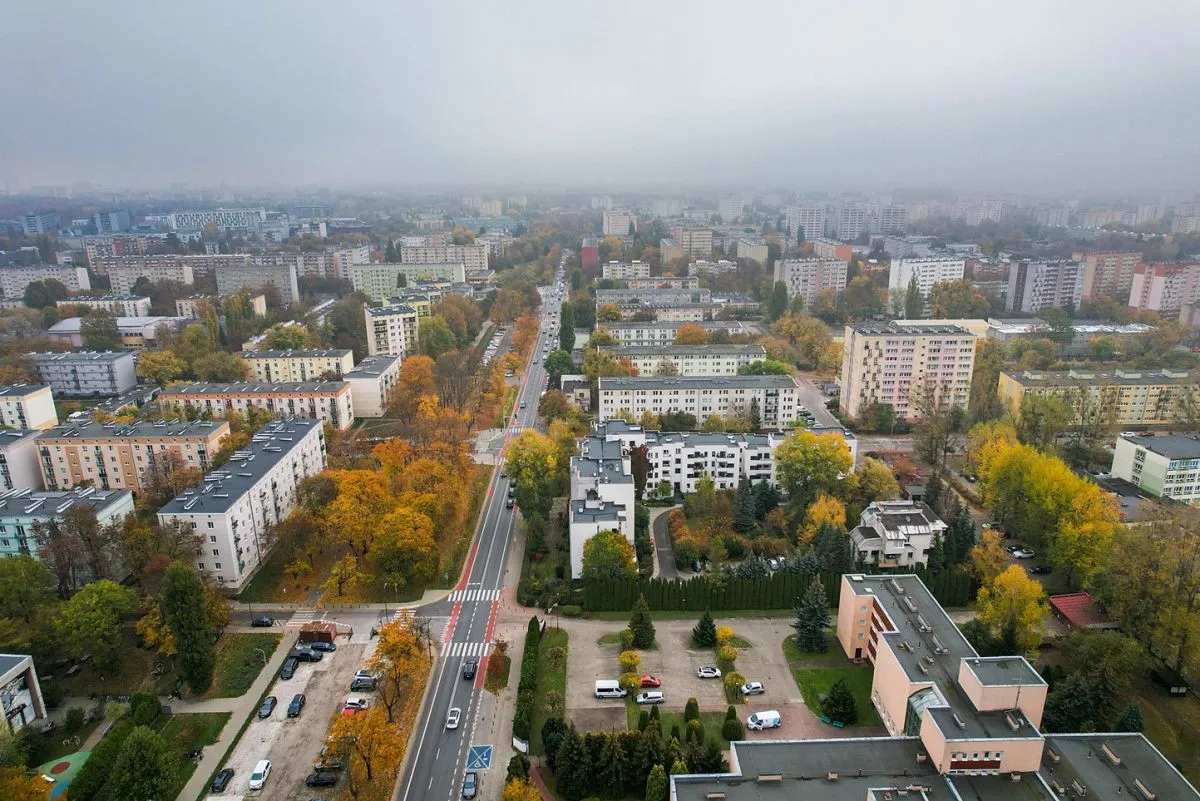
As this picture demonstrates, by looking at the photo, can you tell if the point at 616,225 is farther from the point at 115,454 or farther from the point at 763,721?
the point at 763,721

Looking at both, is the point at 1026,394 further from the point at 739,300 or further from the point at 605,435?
the point at 739,300

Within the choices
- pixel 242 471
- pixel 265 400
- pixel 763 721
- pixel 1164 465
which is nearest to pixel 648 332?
pixel 265 400

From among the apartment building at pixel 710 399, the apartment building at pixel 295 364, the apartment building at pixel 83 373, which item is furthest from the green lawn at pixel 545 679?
the apartment building at pixel 83 373

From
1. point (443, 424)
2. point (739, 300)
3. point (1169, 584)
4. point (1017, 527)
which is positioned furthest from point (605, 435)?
point (739, 300)

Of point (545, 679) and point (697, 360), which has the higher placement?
point (697, 360)

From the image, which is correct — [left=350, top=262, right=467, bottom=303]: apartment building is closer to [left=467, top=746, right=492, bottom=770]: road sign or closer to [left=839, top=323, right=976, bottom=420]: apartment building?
[left=839, top=323, right=976, bottom=420]: apartment building

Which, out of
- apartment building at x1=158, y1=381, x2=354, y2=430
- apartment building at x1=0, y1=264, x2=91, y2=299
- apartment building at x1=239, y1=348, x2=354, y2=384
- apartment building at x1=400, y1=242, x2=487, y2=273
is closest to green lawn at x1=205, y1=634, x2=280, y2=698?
apartment building at x1=158, y1=381, x2=354, y2=430
